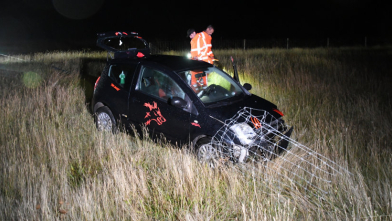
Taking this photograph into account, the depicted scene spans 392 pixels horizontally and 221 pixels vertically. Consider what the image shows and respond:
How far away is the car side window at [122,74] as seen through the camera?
636 cm

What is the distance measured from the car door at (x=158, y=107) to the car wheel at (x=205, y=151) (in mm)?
290

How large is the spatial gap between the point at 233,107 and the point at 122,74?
2.33 m

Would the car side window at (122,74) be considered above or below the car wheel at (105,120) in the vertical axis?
above

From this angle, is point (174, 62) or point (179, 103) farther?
point (174, 62)

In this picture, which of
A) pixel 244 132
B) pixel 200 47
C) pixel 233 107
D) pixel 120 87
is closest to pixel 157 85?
pixel 120 87

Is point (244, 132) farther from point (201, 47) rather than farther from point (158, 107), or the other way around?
point (201, 47)

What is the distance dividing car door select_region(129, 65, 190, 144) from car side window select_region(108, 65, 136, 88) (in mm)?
267

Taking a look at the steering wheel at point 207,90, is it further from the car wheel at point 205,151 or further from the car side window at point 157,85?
the car wheel at point 205,151

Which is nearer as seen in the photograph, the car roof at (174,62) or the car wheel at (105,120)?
the car roof at (174,62)

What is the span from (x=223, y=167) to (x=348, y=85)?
778 centimetres

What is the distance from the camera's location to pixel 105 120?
6766 millimetres

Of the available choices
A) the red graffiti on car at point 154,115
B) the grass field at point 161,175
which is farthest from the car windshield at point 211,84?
the grass field at point 161,175

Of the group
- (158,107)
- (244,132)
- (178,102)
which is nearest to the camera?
(244,132)

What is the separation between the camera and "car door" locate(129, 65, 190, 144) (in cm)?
550
